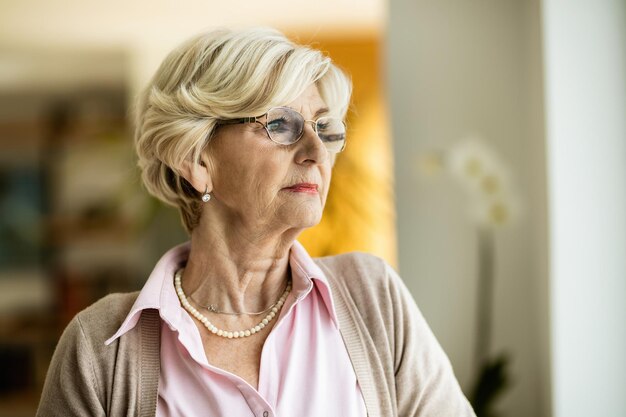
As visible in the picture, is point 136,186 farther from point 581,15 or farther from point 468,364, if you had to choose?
point 581,15

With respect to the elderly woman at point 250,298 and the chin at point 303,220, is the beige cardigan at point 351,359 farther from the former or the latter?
the chin at point 303,220

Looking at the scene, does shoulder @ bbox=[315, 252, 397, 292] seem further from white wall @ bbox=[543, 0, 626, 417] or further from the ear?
white wall @ bbox=[543, 0, 626, 417]

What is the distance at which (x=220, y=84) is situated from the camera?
123cm

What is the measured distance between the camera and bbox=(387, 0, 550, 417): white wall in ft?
8.87

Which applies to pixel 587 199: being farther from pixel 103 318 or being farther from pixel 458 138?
pixel 103 318

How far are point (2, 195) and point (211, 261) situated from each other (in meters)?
4.27

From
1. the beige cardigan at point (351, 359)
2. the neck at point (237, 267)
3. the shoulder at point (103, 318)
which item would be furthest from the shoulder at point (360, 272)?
the shoulder at point (103, 318)

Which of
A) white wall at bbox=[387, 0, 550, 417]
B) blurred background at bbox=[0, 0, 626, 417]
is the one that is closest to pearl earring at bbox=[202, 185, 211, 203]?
blurred background at bbox=[0, 0, 626, 417]

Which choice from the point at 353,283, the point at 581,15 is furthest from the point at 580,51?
the point at 353,283

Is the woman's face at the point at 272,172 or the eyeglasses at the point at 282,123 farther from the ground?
the eyeglasses at the point at 282,123

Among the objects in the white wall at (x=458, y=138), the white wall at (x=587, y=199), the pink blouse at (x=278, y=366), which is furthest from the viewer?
the white wall at (x=458, y=138)

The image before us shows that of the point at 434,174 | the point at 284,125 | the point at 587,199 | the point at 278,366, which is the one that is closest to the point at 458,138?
the point at 434,174

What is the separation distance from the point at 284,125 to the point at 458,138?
177 centimetres

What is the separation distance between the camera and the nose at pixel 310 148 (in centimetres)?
126
